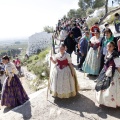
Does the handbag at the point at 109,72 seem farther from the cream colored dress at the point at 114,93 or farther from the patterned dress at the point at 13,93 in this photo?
the patterned dress at the point at 13,93

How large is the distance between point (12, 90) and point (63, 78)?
1873mm

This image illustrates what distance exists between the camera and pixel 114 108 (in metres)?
5.36

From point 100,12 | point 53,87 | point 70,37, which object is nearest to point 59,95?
point 53,87

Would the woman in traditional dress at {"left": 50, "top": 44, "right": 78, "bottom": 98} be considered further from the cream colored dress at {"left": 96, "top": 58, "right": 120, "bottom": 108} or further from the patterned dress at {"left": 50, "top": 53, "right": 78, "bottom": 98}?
the cream colored dress at {"left": 96, "top": 58, "right": 120, "bottom": 108}

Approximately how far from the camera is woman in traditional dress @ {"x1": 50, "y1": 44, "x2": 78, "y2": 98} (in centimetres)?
580

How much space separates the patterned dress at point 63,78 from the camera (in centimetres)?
580

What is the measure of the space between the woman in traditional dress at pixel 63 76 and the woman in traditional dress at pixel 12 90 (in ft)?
4.65

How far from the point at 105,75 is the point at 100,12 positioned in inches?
801

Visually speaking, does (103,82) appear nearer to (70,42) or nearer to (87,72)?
(87,72)

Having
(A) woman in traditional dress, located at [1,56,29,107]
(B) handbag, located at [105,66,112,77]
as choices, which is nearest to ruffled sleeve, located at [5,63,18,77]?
(A) woman in traditional dress, located at [1,56,29,107]

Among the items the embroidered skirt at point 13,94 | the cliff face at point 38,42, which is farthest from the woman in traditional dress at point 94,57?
the cliff face at point 38,42

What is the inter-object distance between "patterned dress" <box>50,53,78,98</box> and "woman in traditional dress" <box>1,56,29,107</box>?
4.72 ft

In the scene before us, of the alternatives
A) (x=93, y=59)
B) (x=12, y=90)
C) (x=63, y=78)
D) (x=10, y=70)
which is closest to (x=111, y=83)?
(x=63, y=78)

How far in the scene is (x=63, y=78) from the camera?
228 inches
